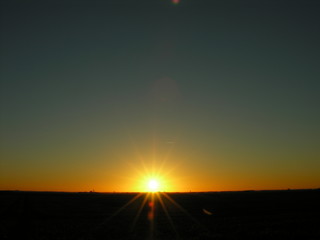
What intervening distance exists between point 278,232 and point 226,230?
15.8 feet

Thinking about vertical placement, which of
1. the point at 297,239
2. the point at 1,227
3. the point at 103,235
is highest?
the point at 1,227

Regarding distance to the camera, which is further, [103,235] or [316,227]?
[316,227]

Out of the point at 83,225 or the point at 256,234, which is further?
the point at 83,225

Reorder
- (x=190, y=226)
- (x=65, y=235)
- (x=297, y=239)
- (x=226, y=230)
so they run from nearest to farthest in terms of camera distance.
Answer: (x=297, y=239) < (x=65, y=235) < (x=226, y=230) < (x=190, y=226)

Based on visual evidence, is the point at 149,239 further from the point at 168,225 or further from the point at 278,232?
the point at 278,232

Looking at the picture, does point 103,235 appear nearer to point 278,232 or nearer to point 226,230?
point 226,230

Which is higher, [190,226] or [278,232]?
[190,226]

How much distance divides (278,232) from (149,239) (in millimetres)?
12362

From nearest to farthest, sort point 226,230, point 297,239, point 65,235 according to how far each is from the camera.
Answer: point 297,239 < point 65,235 < point 226,230

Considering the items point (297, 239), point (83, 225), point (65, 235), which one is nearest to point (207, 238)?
point (297, 239)

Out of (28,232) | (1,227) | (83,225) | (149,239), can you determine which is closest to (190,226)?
(149,239)

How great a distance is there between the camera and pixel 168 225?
Result: 3881cm

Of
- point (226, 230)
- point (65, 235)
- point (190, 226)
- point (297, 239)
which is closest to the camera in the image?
point (297, 239)

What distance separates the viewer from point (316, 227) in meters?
36.3
